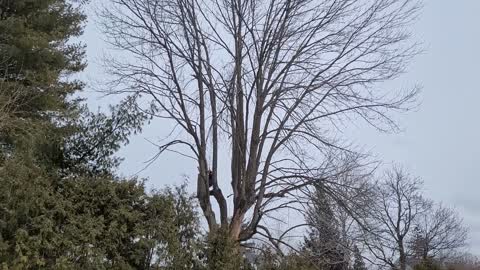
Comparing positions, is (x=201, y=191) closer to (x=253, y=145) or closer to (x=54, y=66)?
(x=253, y=145)

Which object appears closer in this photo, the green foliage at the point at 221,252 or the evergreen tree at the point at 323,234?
the green foliage at the point at 221,252

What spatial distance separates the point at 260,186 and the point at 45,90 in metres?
7.53

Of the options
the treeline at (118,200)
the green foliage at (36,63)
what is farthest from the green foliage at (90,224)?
the green foliage at (36,63)

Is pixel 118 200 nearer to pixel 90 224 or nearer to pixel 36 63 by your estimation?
pixel 90 224

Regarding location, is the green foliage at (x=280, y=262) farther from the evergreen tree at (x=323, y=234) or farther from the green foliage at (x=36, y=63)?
the green foliage at (x=36, y=63)

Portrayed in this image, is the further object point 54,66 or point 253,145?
point 54,66

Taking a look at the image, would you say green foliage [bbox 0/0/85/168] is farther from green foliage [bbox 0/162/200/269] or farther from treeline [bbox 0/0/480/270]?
green foliage [bbox 0/162/200/269]

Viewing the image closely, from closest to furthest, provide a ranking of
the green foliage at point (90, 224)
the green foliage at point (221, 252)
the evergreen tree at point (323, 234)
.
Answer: the green foliage at point (90, 224) < the green foliage at point (221, 252) < the evergreen tree at point (323, 234)

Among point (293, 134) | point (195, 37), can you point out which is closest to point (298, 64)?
point (293, 134)

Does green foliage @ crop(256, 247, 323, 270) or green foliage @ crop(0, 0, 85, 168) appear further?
green foliage @ crop(0, 0, 85, 168)

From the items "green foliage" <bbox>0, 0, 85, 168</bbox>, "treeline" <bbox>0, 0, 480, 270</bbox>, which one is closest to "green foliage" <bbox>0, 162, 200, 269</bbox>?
"treeline" <bbox>0, 0, 480, 270</bbox>

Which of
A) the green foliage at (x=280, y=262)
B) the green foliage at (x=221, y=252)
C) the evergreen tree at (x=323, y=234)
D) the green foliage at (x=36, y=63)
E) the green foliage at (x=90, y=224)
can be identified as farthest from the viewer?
the green foliage at (x=36, y=63)

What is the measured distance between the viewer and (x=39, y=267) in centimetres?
790

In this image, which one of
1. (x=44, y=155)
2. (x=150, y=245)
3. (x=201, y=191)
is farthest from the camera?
(x=201, y=191)
